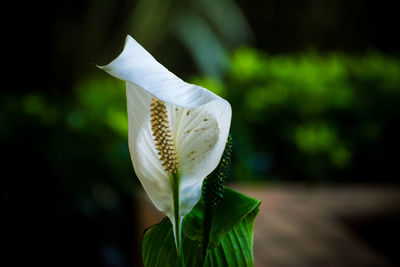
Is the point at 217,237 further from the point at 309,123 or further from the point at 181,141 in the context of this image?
the point at 309,123

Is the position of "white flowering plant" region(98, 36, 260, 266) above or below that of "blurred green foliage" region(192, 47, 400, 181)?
below

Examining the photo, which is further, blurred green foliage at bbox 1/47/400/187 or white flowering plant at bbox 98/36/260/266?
blurred green foliage at bbox 1/47/400/187

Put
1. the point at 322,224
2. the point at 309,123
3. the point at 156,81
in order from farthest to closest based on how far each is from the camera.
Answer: the point at 309,123 → the point at 322,224 → the point at 156,81

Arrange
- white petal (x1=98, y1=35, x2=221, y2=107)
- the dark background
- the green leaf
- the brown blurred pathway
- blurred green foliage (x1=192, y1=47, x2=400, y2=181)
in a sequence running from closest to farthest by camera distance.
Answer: white petal (x1=98, y1=35, x2=221, y2=107)
the green leaf
the brown blurred pathway
the dark background
blurred green foliage (x1=192, y1=47, x2=400, y2=181)

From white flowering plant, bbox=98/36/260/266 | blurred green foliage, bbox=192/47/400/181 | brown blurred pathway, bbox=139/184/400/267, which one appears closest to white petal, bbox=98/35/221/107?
white flowering plant, bbox=98/36/260/266

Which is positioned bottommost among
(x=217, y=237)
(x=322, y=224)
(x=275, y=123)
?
(x=217, y=237)

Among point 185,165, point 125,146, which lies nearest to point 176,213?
point 185,165

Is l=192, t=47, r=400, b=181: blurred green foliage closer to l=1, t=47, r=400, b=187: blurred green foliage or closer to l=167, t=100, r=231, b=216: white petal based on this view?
l=1, t=47, r=400, b=187: blurred green foliage

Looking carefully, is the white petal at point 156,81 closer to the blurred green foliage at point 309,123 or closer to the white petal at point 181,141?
the white petal at point 181,141
